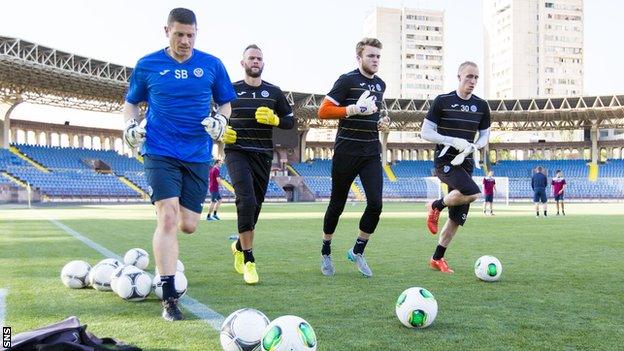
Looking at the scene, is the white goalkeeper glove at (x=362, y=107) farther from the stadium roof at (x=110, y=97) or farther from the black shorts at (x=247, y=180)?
the stadium roof at (x=110, y=97)

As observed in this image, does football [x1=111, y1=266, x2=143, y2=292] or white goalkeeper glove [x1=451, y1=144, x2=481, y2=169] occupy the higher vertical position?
white goalkeeper glove [x1=451, y1=144, x2=481, y2=169]

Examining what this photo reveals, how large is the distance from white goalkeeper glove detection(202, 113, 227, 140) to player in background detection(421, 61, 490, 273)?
9.98ft

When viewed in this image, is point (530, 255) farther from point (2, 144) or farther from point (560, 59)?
point (560, 59)

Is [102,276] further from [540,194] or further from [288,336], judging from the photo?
[540,194]

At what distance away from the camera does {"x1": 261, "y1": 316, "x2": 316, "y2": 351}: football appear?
311 centimetres

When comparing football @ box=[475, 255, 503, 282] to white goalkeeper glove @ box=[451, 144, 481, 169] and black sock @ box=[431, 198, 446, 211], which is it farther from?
white goalkeeper glove @ box=[451, 144, 481, 169]

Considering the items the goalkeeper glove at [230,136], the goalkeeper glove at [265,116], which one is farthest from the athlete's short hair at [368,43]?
the goalkeeper glove at [230,136]

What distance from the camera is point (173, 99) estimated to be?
4.98 metres

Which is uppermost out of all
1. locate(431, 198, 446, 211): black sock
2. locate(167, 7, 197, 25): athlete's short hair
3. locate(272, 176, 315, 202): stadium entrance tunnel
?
locate(167, 7, 197, 25): athlete's short hair

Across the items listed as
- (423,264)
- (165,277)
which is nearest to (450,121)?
(423,264)

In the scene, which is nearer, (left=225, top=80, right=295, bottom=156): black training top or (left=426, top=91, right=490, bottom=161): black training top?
(left=225, top=80, right=295, bottom=156): black training top

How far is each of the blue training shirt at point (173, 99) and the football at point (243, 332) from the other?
192 centimetres

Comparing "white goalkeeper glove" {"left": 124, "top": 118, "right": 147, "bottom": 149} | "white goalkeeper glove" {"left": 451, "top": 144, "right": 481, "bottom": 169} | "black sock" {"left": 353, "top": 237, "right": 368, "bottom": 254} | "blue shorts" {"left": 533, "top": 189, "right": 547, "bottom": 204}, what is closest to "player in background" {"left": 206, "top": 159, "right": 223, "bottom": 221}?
"blue shorts" {"left": 533, "top": 189, "right": 547, "bottom": 204}

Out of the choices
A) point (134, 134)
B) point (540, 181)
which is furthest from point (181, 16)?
point (540, 181)
